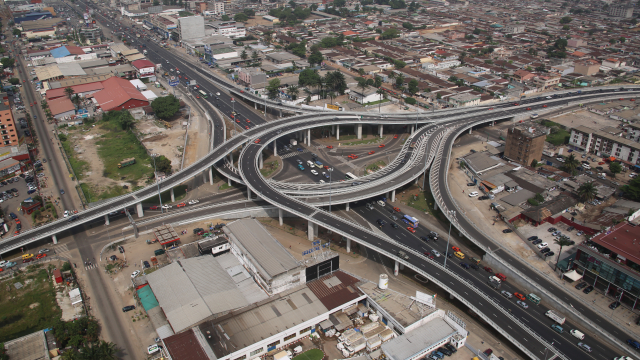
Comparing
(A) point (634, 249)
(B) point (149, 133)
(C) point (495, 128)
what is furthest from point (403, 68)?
(A) point (634, 249)

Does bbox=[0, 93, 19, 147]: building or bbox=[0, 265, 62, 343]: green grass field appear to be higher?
bbox=[0, 93, 19, 147]: building

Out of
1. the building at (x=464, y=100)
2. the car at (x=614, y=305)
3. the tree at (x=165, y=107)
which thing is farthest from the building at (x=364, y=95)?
the car at (x=614, y=305)

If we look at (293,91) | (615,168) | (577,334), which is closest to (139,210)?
(293,91)

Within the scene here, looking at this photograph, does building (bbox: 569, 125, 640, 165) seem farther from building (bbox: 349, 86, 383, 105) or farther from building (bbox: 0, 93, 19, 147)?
building (bbox: 0, 93, 19, 147)

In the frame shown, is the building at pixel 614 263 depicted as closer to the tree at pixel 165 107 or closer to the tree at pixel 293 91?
Result: the tree at pixel 293 91

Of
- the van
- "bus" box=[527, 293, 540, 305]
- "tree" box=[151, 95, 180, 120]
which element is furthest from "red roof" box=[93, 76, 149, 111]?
the van

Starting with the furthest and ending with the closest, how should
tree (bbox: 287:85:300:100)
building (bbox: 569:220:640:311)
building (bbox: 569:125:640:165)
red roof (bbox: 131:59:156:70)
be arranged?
red roof (bbox: 131:59:156:70), tree (bbox: 287:85:300:100), building (bbox: 569:125:640:165), building (bbox: 569:220:640:311)
